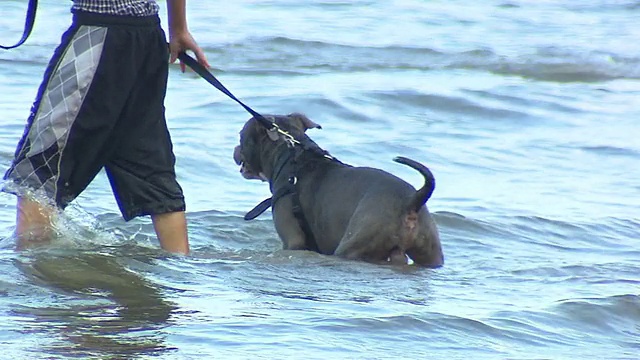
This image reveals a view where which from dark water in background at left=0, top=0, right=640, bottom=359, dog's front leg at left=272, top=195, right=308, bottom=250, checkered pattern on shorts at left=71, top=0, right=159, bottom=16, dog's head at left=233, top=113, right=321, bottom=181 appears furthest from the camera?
dog's head at left=233, top=113, right=321, bottom=181

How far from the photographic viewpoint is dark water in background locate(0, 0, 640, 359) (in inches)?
194

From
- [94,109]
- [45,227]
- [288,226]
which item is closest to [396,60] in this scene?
[288,226]

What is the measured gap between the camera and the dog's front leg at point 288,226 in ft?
22.1

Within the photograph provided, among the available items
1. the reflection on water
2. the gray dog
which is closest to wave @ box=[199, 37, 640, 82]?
the gray dog

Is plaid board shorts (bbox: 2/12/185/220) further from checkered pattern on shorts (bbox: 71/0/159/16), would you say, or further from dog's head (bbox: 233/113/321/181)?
dog's head (bbox: 233/113/321/181)

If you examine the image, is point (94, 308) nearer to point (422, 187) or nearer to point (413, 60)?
point (422, 187)

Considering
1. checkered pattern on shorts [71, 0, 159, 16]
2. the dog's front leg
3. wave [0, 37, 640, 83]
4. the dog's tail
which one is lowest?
wave [0, 37, 640, 83]

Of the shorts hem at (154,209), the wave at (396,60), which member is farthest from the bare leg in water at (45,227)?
the wave at (396,60)

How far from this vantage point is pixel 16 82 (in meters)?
12.4

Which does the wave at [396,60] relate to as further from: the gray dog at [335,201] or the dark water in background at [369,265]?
the gray dog at [335,201]

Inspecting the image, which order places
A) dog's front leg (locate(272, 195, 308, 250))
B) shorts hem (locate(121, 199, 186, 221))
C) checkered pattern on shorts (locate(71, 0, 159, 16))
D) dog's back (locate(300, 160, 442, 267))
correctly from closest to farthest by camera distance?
checkered pattern on shorts (locate(71, 0, 159, 16)) → shorts hem (locate(121, 199, 186, 221)) → dog's back (locate(300, 160, 442, 267)) → dog's front leg (locate(272, 195, 308, 250))

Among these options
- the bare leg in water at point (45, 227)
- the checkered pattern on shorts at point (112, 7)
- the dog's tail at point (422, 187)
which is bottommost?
the bare leg in water at point (45, 227)

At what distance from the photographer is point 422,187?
240 inches

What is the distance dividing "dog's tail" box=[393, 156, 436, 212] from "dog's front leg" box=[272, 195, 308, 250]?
2.68 ft
